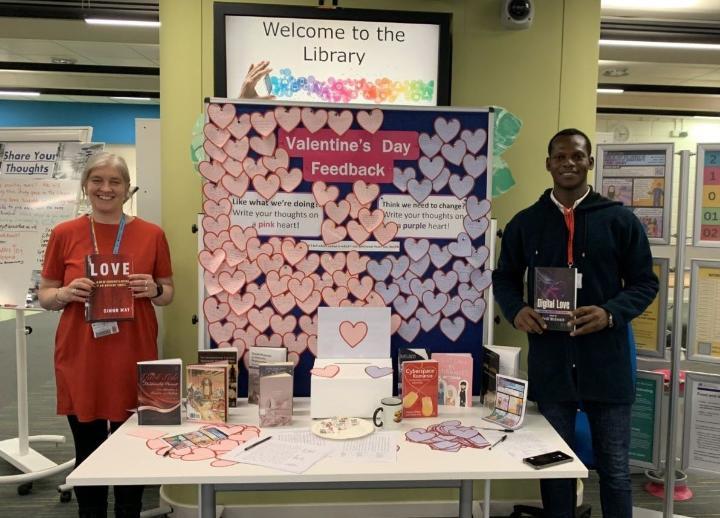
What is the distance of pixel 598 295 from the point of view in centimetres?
207

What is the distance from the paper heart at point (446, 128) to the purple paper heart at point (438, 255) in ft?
1.44

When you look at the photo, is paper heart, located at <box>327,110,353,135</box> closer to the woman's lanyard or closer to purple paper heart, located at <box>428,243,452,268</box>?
purple paper heart, located at <box>428,243,452,268</box>

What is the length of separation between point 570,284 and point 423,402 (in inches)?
27.1

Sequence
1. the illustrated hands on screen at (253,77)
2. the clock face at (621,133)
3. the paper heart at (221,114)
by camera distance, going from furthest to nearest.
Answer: the clock face at (621,133) → the illustrated hands on screen at (253,77) → the paper heart at (221,114)

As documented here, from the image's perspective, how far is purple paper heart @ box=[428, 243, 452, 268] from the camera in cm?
225

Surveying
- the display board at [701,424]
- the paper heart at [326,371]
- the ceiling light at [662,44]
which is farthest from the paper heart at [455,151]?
the ceiling light at [662,44]

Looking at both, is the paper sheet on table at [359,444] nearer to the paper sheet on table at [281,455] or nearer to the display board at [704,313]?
the paper sheet on table at [281,455]

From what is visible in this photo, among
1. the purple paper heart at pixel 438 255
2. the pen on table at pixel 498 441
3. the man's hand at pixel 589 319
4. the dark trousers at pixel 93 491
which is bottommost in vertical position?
the dark trousers at pixel 93 491

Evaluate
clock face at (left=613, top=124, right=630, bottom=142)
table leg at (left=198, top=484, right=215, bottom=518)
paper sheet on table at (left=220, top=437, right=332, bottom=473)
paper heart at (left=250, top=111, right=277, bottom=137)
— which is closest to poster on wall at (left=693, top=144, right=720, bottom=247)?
paper heart at (left=250, top=111, right=277, bottom=137)

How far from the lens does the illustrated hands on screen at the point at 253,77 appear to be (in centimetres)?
253

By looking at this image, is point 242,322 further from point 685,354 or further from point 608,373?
point 685,354

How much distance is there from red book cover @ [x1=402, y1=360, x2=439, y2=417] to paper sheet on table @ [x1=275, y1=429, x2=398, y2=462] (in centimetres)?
18

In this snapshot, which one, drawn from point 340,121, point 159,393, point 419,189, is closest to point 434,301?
point 419,189

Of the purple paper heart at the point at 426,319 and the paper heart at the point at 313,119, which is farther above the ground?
the paper heart at the point at 313,119
